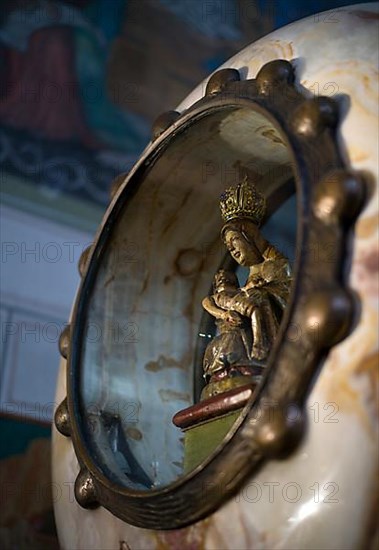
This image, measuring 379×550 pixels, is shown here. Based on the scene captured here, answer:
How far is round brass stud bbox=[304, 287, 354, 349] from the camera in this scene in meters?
1.51

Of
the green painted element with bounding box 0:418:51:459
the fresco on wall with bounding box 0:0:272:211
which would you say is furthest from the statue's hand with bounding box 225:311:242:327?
the fresco on wall with bounding box 0:0:272:211

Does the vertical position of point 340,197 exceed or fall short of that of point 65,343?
it exceeds it

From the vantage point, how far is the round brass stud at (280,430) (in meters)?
1.51

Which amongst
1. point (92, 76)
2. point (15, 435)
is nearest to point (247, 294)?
point (15, 435)

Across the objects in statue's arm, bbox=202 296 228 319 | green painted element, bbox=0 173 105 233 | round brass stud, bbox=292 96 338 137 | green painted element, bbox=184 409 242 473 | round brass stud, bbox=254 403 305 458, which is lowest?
green painted element, bbox=0 173 105 233

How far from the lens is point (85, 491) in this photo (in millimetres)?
1920

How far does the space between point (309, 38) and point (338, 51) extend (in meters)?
0.10

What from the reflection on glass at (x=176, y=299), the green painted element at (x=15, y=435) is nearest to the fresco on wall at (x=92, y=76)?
the green painted element at (x=15, y=435)

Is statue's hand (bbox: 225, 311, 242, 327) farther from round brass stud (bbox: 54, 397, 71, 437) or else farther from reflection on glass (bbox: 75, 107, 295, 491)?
round brass stud (bbox: 54, 397, 71, 437)

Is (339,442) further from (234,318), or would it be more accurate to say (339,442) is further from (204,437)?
(234,318)

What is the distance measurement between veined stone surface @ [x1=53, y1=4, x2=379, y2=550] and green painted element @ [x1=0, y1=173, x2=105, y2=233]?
2.04 m

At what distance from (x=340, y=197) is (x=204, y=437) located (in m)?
0.56

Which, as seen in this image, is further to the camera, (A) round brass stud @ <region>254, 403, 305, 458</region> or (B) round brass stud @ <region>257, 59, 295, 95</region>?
(B) round brass stud @ <region>257, 59, 295, 95</region>

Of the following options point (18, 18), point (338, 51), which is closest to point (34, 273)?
point (18, 18)
